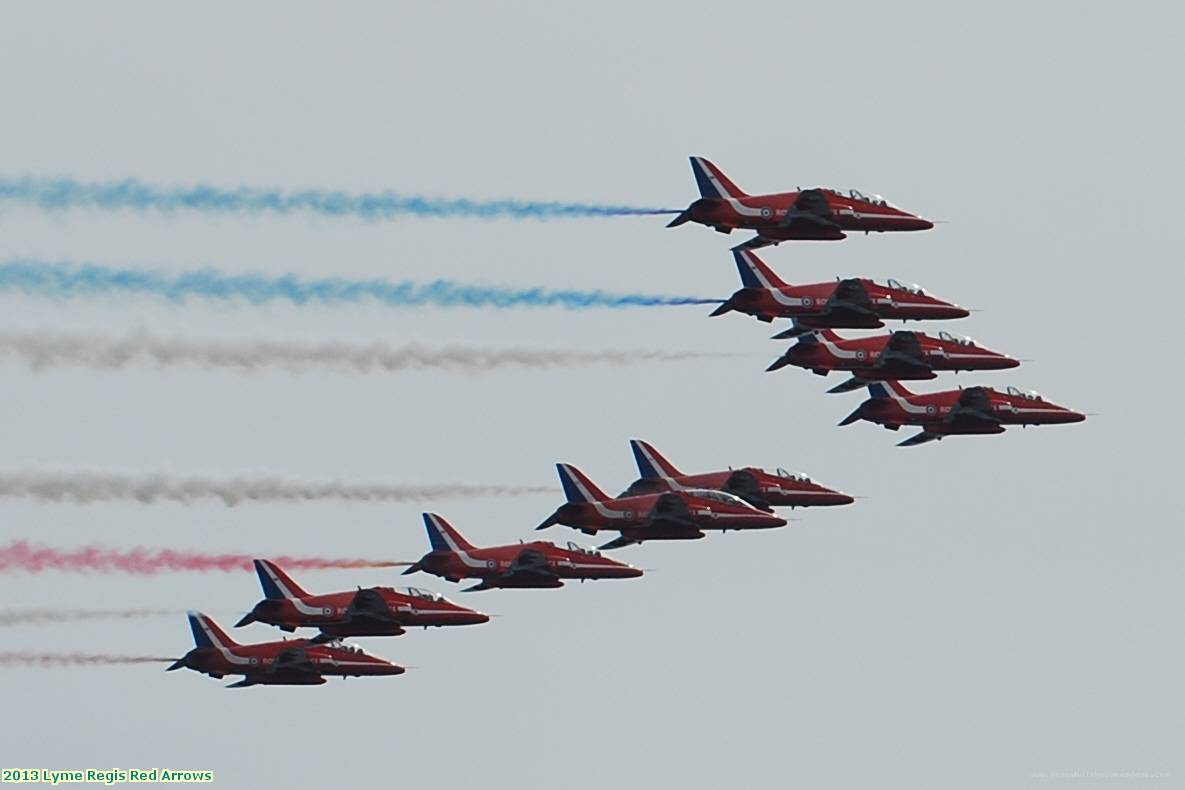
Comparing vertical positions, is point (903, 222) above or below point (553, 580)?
above

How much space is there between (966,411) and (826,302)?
1112 cm

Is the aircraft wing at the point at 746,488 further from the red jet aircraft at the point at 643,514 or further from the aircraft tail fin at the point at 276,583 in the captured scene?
the aircraft tail fin at the point at 276,583

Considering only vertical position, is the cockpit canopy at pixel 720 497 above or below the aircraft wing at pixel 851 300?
below

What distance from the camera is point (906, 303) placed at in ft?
565

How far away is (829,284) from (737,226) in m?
7.03

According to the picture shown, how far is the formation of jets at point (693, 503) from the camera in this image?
170250 mm

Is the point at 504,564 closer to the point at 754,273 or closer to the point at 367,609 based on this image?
the point at 367,609

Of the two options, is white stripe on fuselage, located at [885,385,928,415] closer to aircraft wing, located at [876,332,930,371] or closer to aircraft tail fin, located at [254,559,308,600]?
aircraft wing, located at [876,332,930,371]

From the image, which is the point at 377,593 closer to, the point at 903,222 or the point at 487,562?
the point at 487,562

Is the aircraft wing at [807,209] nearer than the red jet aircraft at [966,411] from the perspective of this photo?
Yes

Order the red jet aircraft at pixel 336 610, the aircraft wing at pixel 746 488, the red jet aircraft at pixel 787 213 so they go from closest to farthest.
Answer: the red jet aircraft at pixel 787 213
the red jet aircraft at pixel 336 610
the aircraft wing at pixel 746 488

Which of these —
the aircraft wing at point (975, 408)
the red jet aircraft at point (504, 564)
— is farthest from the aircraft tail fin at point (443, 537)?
the aircraft wing at point (975, 408)

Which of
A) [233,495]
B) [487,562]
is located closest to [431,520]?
[487,562]

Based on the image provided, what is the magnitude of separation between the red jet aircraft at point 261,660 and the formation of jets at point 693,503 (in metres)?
0.04
